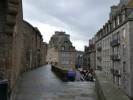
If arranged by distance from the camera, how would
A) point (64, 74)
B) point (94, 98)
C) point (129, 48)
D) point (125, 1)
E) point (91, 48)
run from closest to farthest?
1. point (94, 98)
2. point (64, 74)
3. point (129, 48)
4. point (125, 1)
5. point (91, 48)

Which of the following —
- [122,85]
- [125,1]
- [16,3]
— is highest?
[125,1]

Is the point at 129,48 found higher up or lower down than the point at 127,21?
lower down

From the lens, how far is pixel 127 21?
36.2 meters

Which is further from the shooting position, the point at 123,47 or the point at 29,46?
the point at 123,47

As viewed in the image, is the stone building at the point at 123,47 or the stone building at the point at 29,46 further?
the stone building at the point at 123,47

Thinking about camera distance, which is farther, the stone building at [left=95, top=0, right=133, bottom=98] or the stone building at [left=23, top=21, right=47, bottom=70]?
the stone building at [left=95, top=0, right=133, bottom=98]

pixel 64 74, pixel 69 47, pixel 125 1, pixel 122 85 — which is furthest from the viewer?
pixel 69 47

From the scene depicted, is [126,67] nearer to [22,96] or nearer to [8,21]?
[22,96]

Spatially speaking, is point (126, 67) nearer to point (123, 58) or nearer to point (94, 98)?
point (123, 58)

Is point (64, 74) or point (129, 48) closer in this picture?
point (64, 74)

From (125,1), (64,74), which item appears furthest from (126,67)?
(64,74)

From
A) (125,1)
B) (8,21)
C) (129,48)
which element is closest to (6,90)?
(8,21)

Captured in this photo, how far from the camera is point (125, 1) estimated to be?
43469mm

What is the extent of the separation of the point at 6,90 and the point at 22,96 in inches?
131
